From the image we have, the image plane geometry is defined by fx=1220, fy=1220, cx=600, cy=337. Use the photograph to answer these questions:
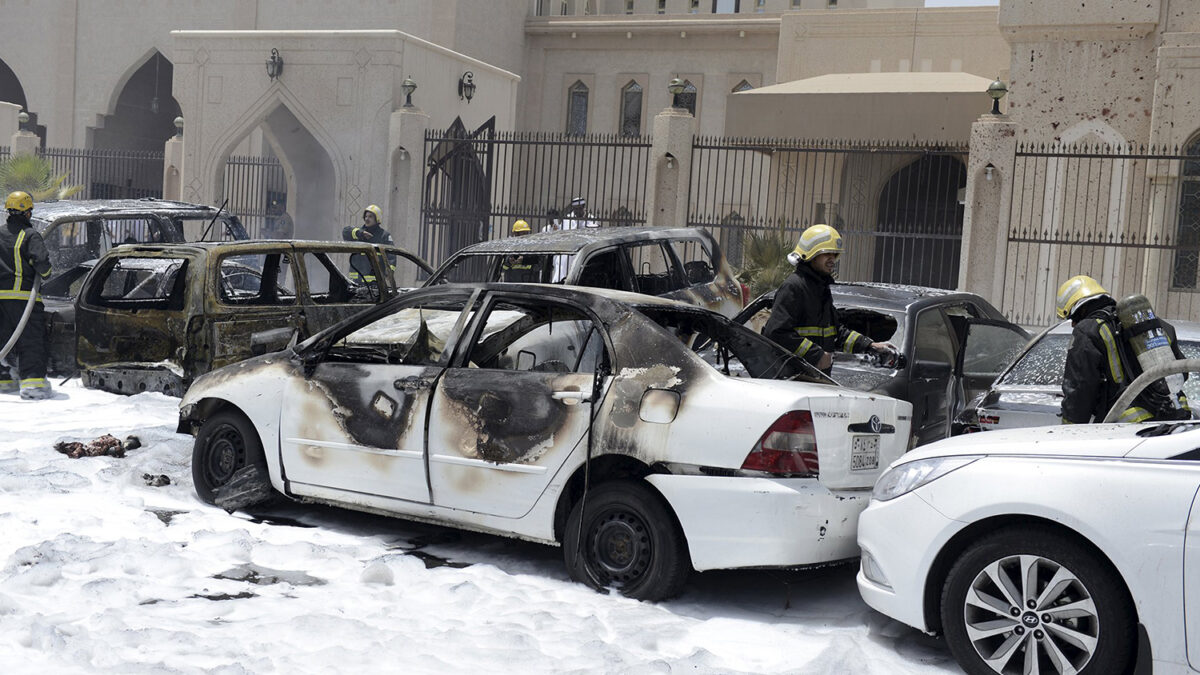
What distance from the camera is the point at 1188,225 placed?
1869 cm

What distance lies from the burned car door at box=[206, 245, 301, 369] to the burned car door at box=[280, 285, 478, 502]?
268 centimetres

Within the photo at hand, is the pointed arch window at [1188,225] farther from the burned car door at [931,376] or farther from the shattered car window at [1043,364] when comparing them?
the shattered car window at [1043,364]

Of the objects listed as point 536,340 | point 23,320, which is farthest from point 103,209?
point 536,340

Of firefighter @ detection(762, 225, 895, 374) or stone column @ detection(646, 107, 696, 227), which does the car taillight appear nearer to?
firefighter @ detection(762, 225, 895, 374)

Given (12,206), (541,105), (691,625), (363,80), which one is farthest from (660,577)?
(541,105)

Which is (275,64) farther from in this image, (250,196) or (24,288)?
(24,288)

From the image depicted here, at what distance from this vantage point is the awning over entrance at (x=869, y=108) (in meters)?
22.8

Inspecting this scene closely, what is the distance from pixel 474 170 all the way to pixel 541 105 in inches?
716

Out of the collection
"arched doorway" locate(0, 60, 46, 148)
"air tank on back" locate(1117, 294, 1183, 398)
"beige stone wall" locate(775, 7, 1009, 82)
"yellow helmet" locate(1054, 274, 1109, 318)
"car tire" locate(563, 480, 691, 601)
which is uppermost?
"beige stone wall" locate(775, 7, 1009, 82)

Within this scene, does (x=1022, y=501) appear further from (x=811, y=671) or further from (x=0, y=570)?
(x=0, y=570)

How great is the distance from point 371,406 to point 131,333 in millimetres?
4219

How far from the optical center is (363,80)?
890 inches

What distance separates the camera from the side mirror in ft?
25.5

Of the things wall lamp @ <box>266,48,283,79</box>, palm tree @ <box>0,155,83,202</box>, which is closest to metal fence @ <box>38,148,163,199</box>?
palm tree @ <box>0,155,83,202</box>
